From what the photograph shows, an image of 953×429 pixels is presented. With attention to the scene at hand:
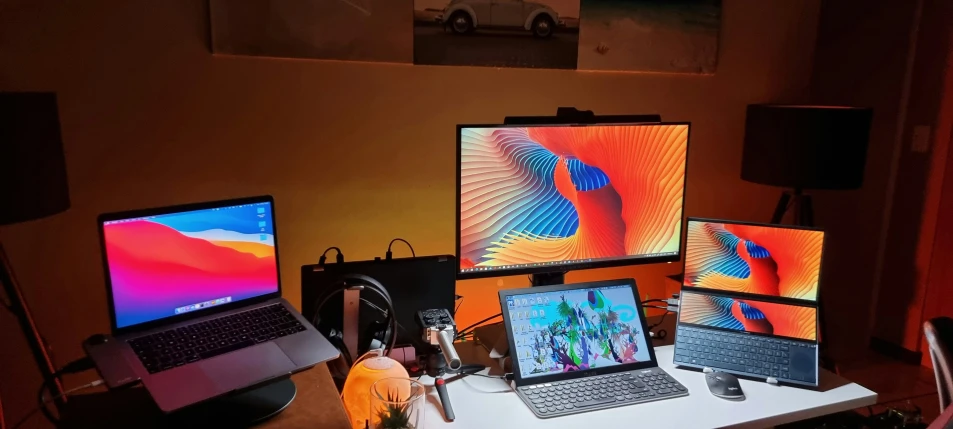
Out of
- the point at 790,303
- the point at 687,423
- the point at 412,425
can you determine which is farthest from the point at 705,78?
the point at 412,425

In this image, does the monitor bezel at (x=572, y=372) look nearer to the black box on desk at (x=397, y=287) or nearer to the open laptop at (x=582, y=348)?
the open laptop at (x=582, y=348)

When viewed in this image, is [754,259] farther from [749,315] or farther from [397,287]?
[397,287]

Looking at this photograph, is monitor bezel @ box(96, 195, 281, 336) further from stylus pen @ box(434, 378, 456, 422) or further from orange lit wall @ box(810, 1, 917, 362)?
orange lit wall @ box(810, 1, 917, 362)

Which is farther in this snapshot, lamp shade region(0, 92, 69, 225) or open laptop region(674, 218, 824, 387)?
open laptop region(674, 218, 824, 387)

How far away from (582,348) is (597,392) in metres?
0.13

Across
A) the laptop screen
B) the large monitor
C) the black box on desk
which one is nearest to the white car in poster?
the large monitor

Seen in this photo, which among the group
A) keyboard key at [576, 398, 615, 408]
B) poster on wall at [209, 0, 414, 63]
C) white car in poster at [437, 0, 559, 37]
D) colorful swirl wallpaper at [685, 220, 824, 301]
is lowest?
keyboard key at [576, 398, 615, 408]

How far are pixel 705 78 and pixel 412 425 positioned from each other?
1826 millimetres

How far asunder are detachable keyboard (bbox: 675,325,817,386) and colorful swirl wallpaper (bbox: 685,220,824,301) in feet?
0.42

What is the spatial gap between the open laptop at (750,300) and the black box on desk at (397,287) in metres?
0.63

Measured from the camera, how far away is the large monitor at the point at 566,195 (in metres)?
1.54

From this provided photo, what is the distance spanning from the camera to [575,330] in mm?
1537

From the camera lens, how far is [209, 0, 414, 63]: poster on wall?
71.1 inches

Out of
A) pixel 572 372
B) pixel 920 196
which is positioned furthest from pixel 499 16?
pixel 920 196
